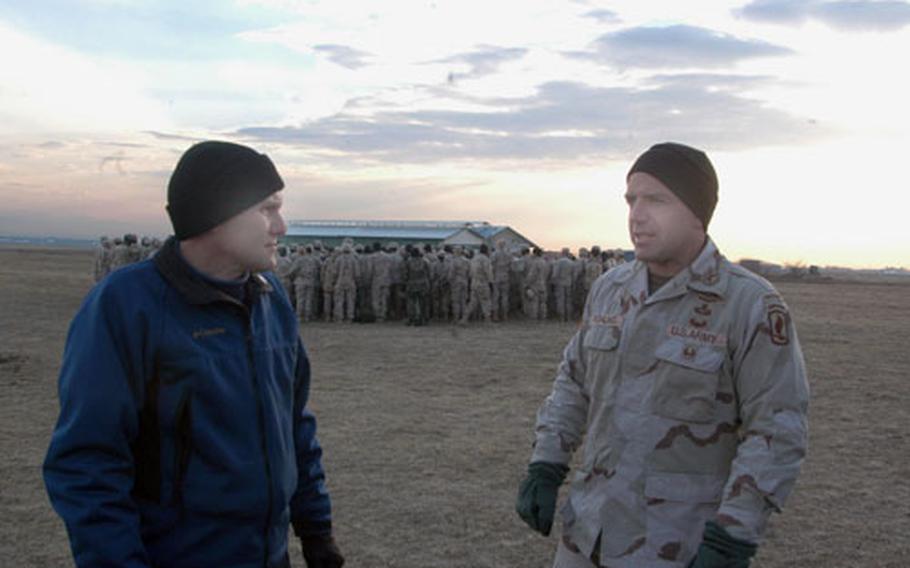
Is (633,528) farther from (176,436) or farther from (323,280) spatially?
(323,280)

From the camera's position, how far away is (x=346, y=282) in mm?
19734

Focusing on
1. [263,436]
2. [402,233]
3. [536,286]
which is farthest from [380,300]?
[402,233]

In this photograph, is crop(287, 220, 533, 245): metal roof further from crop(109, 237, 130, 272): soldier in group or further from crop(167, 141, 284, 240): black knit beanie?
crop(167, 141, 284, 240): black knit beanie

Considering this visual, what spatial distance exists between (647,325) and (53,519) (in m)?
4.80

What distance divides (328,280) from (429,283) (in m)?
2.38

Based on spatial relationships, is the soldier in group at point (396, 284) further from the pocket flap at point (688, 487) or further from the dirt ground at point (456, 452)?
A: the pocket flap at point (688, 487)

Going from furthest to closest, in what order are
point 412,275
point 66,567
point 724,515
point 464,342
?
point 412,275, point 464,342, point 66,567, point 724,515

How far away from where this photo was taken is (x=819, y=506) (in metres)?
6.34

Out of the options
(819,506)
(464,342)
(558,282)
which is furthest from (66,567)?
(558,282)

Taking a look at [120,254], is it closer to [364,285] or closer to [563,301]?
[364,285]

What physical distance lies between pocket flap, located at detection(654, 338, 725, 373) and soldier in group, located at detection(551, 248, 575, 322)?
18.7m

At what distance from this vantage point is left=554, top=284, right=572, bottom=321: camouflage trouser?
21328 mm

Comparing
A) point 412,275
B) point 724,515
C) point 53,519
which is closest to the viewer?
point 724,515

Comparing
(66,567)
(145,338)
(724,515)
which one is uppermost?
(145,338)
